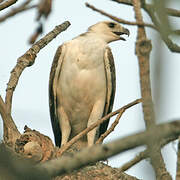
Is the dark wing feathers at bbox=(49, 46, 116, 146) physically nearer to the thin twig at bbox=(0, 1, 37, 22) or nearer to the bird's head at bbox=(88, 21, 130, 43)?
the bird's head at bbox=(88, 21, 130, 43)

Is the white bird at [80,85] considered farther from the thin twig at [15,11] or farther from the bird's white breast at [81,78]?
the thin twig at [15,11]

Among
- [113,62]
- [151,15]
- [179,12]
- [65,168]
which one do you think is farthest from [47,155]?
[113,62]

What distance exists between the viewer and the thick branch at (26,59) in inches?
183

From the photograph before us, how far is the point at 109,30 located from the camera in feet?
26.5

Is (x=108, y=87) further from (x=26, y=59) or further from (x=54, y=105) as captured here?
(x=26, y=59)

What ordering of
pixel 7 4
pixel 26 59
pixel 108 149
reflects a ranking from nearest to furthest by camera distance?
1. pixel 108 149
2. pixel 7 4
3. pixel 26 59

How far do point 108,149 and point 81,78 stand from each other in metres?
5.63

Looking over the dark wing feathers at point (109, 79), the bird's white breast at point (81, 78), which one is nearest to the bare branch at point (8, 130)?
the bird's white breast at point (81, 78)

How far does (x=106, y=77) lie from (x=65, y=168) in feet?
19.5

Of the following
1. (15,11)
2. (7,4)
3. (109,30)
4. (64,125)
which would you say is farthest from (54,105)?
Answer: (15,11)

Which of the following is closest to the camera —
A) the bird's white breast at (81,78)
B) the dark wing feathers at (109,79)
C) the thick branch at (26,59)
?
the thick branch at (26,59)

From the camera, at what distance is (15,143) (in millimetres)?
4039

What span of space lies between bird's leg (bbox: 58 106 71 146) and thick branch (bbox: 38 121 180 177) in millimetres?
5896

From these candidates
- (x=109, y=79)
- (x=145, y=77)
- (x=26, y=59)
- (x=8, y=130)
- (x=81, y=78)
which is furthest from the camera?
(x=109, y=79)
